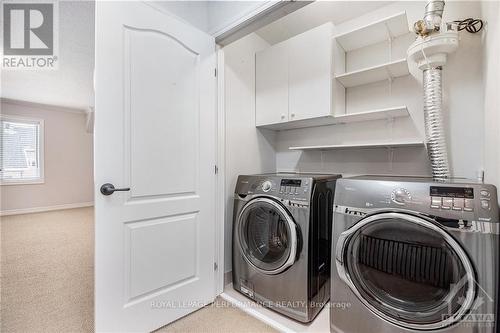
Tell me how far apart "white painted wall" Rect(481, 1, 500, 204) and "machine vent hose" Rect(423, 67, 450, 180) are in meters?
0.21

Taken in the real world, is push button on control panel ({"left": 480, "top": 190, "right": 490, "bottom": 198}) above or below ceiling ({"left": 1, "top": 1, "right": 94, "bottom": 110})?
below

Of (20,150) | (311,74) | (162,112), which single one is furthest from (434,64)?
(20,150)

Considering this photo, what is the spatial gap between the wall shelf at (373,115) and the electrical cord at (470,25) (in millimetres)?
606

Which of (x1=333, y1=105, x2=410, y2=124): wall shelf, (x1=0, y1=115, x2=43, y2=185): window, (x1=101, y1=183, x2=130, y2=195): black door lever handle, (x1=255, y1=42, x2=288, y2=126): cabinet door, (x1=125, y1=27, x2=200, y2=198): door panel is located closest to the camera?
(x1=101, y1=183, x2=130, y2=195): black door lever handle

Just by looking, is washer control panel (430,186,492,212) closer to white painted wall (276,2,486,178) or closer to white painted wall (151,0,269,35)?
white painted wall (276,2,486,178)

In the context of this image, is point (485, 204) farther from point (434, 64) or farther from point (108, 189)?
point (108, 189)

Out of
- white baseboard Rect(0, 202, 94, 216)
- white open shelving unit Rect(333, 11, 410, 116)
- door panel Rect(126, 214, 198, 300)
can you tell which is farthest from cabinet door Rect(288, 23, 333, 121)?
white baseboard Rect(0, 202, 94, 216)

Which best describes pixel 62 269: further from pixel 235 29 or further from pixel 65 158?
pixel 65 158

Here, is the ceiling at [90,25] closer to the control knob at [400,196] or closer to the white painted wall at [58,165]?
the white painted wall at [58,165]

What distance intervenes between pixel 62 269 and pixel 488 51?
378 centimetres

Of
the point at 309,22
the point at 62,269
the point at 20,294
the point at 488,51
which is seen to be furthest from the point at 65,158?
the point at 488,51

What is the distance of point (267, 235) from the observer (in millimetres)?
1751

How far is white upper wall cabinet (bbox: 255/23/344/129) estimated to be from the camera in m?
1.86

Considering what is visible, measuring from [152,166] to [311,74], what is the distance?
1451 millimetres
